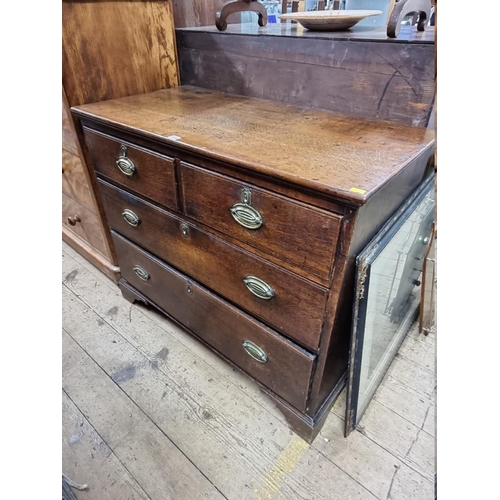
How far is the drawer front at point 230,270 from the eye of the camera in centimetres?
79

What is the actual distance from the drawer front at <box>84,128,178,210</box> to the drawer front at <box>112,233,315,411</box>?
0.27 metres

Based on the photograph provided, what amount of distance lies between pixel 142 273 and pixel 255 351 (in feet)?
1.87

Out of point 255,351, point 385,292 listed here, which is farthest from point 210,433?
point 385,292

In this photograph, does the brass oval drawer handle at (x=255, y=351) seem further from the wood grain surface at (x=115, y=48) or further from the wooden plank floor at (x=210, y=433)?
the wood grain surface at (x=115, y=48)

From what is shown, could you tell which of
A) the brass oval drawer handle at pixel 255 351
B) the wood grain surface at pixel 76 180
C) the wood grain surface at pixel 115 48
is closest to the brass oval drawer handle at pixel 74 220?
the wood grain surface at pixel 76 180

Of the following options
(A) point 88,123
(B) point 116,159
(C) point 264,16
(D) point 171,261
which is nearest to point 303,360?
(D) point 171,261

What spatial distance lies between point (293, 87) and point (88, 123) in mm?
655

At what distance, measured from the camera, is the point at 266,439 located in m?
1.04

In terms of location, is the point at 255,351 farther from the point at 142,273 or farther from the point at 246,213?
the point at 142,273

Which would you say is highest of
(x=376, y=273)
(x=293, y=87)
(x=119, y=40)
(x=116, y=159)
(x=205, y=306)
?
(x=119, y=40)

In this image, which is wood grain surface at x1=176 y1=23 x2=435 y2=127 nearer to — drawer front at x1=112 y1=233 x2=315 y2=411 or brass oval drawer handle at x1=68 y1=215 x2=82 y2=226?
drawer front at x1=112 y1=233 x2=315 y2=411

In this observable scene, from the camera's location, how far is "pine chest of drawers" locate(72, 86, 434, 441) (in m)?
0.67

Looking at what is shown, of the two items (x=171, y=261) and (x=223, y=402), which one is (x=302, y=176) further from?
(x=223, y=402)

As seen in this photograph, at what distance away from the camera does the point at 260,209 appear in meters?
0.73
